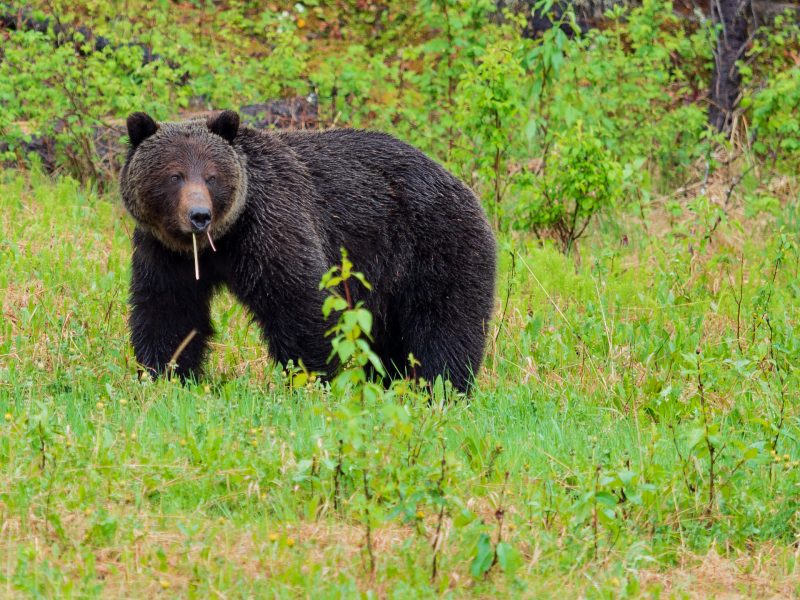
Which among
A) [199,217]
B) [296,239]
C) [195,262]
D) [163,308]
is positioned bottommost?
[163,308]

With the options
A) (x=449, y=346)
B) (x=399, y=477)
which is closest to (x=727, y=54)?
(x=449, y=346)

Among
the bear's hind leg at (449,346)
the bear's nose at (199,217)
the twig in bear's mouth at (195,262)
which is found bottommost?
the bear's hind leg at (449,346)

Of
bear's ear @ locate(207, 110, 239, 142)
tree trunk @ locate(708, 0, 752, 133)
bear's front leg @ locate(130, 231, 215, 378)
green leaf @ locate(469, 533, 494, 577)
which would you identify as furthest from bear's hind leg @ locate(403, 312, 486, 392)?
tree trunk @ locate(708, 0, 752, 133)

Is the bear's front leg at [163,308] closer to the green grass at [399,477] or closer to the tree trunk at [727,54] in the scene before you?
the green grass at [399,477]

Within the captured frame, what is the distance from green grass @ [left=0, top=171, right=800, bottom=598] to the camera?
4008 mm

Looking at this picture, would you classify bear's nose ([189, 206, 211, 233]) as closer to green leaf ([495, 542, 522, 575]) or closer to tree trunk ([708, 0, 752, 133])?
green leaf ([495, 542, 522, 575])

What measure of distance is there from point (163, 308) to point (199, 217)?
2.45ft

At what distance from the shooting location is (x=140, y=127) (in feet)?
21.7

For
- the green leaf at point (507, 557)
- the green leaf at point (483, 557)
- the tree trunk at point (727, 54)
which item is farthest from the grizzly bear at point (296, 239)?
the tree trunk at point (727, 54)

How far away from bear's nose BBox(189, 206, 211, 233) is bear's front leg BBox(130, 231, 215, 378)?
0.51 m

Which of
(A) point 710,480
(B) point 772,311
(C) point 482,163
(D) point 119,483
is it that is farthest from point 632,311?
(D) point 119,483

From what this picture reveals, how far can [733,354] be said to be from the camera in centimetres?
698

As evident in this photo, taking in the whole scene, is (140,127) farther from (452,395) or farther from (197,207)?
(452,395)

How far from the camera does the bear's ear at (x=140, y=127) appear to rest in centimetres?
656
